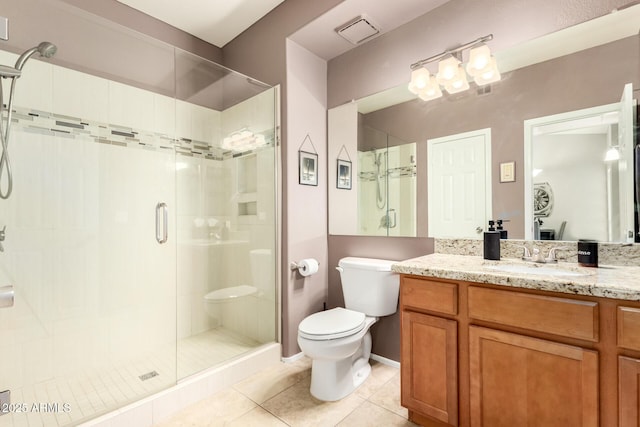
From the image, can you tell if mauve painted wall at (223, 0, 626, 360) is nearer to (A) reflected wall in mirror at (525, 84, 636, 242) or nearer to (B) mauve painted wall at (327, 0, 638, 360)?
(B) mauve painted wall at (327, 0, 638, 360)

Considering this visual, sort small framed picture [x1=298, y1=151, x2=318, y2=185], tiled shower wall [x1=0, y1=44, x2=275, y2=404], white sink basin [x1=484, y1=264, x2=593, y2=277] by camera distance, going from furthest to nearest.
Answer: small framed picture [x1=298, y1=151, x2=318, y2=185] < tiled shower wall [x1=0, y1=44, x2=275, y2=404] < white sink basin [x1=484, y1=264, x2=593, y2=277]

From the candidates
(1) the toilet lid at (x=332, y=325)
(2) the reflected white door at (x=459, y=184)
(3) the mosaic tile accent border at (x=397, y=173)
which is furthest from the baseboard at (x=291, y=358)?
(3) the mosaic tile accent border at (x=397, y=173)

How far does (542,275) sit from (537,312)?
0.15 m

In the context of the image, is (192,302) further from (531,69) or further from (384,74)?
(531,69)

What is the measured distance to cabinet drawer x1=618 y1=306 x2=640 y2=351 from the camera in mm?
1000

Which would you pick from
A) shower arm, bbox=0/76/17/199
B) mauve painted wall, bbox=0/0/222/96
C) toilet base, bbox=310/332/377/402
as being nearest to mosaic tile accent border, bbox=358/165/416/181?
toilet base, bbox=310/332/377/402

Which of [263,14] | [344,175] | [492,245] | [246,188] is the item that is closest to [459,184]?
[492,245]

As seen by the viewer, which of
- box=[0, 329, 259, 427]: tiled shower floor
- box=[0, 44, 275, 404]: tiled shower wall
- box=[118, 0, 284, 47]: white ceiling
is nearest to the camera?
box=[0, 329, 259, 427]: tiled shower floor

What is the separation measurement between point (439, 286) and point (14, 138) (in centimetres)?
247

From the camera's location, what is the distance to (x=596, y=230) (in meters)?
1.48

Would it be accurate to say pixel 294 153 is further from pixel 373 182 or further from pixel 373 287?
pixel 373 287

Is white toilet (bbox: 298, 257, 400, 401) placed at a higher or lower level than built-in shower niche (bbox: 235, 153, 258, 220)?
lower

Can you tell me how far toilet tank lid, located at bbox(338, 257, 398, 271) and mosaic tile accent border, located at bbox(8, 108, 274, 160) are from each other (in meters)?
1.10

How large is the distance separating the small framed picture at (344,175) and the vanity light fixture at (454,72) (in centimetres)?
74
